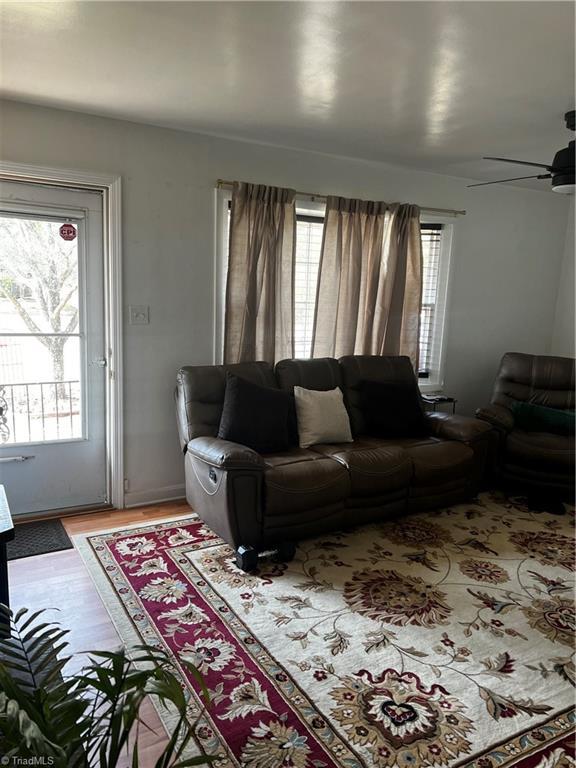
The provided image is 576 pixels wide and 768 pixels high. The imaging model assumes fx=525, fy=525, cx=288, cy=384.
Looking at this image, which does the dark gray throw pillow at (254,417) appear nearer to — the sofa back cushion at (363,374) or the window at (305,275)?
the sofa back cushion at (363,374)

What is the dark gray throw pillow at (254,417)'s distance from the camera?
321cm

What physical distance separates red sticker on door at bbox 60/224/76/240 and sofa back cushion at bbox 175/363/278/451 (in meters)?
1.09

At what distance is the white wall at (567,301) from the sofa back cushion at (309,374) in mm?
2919

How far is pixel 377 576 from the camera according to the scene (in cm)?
278

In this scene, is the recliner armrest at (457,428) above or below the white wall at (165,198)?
below

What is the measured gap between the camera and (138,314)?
353 cm

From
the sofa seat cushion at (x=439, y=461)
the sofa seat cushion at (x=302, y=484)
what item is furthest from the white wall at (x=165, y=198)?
the sofa seat cushion at (x=439, y=461)

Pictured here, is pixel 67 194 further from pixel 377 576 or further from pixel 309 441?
pixel 377 576

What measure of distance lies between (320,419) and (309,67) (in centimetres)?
202

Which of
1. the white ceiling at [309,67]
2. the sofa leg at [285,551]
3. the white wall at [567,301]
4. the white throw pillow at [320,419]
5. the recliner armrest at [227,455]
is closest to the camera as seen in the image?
the white ceiling at [309,67]

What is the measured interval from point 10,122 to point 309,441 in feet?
8.55

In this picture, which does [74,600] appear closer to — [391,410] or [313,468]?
[313,468]

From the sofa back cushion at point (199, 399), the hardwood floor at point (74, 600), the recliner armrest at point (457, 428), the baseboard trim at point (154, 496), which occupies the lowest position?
the hardwood floor at point (74, 600)

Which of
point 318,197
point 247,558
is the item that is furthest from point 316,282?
point 247,558
